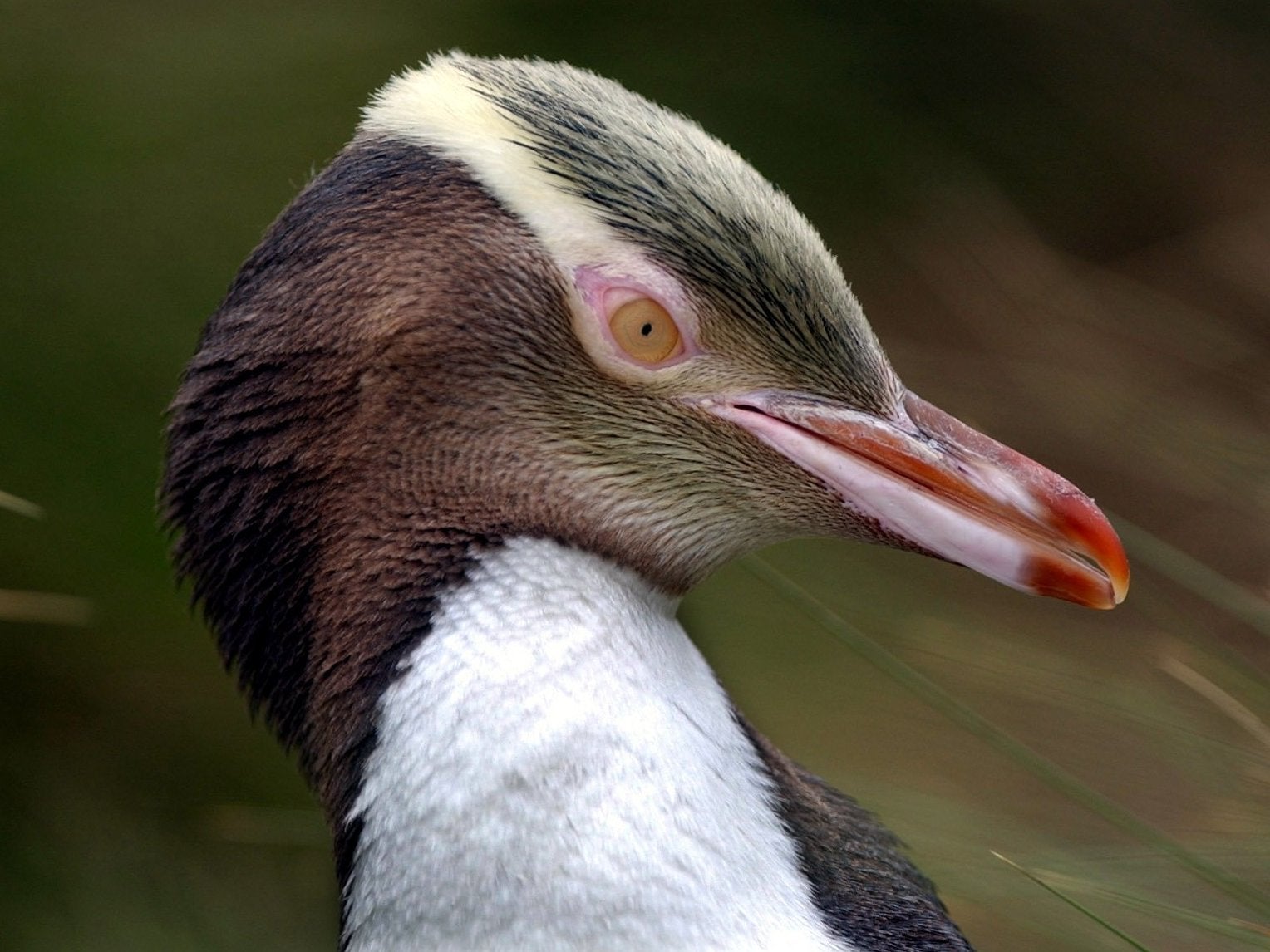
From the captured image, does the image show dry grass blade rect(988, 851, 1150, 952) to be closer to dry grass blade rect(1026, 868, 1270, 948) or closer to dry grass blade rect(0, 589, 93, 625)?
dry grass blade rect(1026, 868, 1270, 948)

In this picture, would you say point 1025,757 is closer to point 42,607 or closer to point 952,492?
point 952,492

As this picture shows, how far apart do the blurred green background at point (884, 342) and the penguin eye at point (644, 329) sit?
804mm

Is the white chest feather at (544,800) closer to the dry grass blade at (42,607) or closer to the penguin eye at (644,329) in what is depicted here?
the penguin eye at (644,329)

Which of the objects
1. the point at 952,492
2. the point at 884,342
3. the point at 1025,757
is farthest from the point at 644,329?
the point at 884,342

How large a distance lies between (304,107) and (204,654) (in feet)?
4.17

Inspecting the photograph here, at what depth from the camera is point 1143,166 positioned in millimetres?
4465

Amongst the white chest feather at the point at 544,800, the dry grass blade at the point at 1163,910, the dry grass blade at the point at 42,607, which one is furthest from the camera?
the dry grass blade at the point at 42,607

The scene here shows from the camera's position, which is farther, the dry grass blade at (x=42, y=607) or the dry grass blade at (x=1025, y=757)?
the dry grass blade at (x=42, y=607)

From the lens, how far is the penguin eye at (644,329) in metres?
1.42

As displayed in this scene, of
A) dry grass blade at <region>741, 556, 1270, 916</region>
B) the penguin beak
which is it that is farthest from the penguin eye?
dry grass blade at <region>741, 556, 1270, 916</region>

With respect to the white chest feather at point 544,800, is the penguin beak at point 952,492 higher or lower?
higher

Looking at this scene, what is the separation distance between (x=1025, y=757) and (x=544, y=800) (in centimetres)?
60

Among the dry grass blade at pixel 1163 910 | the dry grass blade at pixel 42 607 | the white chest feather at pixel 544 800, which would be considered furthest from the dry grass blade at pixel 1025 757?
the dry grass blade at pixel 42 607

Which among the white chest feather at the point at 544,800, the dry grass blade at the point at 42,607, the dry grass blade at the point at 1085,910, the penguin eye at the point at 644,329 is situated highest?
the penguin eye at the point at 644,329
